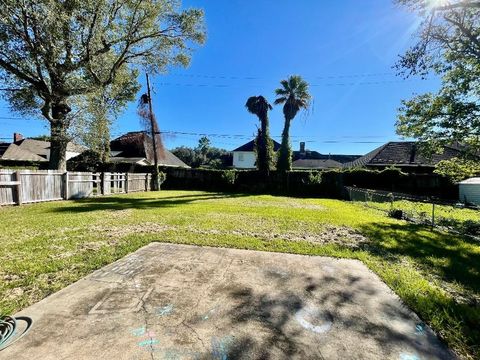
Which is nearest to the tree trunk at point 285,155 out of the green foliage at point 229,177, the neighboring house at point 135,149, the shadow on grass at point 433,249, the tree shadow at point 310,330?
the green foliage at point 229,177

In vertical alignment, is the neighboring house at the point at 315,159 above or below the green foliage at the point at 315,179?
above

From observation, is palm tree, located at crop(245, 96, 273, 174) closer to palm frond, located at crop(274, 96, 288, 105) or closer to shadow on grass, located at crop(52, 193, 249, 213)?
palm frond, located at crop(274, 96, 288, 105)

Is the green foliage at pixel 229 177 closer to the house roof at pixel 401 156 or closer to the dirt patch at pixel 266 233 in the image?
the house roof at pixel 401 156

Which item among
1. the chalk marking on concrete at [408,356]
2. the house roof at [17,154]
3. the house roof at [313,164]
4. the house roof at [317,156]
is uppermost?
the house roof at [317,156]

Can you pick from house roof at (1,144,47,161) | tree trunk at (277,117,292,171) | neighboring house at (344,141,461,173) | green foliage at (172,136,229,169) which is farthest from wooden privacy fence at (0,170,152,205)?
green foliage at (172,136,229,169)

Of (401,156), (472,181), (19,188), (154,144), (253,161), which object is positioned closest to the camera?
(19,188)

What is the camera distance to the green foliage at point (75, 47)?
451 inches

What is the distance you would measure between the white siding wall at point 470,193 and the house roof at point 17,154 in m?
39.3

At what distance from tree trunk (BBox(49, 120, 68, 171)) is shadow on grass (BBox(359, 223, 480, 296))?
14.1 m

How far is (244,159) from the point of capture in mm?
42438

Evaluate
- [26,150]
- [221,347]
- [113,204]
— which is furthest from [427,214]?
[26,150]

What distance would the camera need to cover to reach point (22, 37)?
11.5m

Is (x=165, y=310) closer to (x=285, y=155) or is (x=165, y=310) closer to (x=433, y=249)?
(x=433, y=249)

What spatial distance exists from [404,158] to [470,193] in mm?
7178
